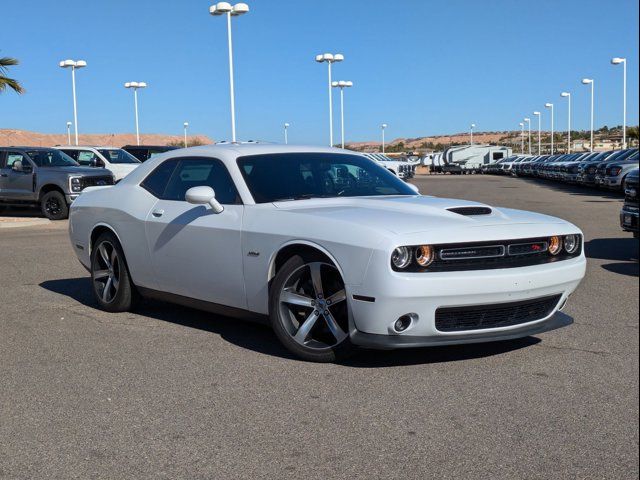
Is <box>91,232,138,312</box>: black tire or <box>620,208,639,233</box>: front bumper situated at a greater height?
<box>620,208,639,233</box>: front bumper

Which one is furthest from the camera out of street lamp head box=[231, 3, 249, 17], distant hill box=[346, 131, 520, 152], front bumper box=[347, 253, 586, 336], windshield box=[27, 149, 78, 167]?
distant hill box=[346, 131, 520, 152]

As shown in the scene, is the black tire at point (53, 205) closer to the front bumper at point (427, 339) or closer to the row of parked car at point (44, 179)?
the row of parked car at point (44, 179)

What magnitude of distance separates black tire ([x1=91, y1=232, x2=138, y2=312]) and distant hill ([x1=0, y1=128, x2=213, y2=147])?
336ft

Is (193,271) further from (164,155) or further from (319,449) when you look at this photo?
(319,449)

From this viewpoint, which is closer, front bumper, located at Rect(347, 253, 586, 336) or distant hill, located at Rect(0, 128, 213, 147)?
front bumper, located at Rect(347, 253, 586, 336)

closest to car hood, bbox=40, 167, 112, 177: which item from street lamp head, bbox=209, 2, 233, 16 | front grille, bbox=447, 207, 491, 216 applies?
street lamp head, bbox=209, 2, 233, 16

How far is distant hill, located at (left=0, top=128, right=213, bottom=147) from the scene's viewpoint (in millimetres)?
114981

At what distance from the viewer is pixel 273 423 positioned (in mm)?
4125

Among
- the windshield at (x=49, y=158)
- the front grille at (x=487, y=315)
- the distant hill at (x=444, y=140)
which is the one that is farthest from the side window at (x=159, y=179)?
the distant hill at (x=444, y=140)

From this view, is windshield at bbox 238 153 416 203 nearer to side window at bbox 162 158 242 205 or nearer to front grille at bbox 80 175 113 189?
side window at bbox 162 158 242 205

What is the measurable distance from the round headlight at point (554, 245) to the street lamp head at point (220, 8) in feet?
76.6

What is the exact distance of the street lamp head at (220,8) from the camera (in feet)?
86.9

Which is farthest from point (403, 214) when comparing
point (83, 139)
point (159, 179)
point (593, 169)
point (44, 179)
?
point (83, 139)

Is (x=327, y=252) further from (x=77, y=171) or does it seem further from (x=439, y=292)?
(x=77, y=171)
